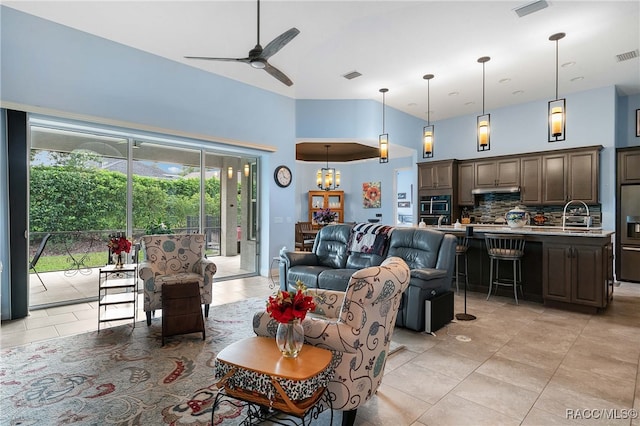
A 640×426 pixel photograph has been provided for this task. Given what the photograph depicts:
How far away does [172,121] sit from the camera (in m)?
4.96

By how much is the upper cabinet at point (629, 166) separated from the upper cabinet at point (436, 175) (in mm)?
2955

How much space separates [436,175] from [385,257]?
14.9ft

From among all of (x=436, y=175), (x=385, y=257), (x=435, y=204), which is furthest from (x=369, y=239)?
(x=436, y=175)

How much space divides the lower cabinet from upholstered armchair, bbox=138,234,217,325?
428 centimetres

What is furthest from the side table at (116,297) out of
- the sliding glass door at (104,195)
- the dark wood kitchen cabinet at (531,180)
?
the dark wood kitchen cabinet at (531,180)

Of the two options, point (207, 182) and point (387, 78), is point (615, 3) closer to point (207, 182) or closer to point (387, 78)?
point (387, 78)

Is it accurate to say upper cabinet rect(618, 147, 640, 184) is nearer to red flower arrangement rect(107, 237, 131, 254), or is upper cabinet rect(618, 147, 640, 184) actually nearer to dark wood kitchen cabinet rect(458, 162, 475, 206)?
dark wood kitchen cabinet rect(458, 162, 475, 206)

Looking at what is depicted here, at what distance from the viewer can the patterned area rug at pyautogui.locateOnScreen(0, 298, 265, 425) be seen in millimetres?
2066

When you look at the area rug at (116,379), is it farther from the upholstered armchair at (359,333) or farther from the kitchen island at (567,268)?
the kitchen island at (567,268)

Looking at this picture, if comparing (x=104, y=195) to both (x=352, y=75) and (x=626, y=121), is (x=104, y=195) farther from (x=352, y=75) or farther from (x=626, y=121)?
(x=626, y=121)

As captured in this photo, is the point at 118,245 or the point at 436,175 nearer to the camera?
the point at 118,245

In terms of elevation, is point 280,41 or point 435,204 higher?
point 280,41

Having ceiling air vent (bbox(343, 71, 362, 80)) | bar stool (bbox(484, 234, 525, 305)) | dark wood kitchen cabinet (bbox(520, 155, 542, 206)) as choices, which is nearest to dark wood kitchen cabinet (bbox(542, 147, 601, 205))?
dark wood kitchen cabinet (bbox(520, 155, 542, 206))

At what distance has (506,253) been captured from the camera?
14.6ft
